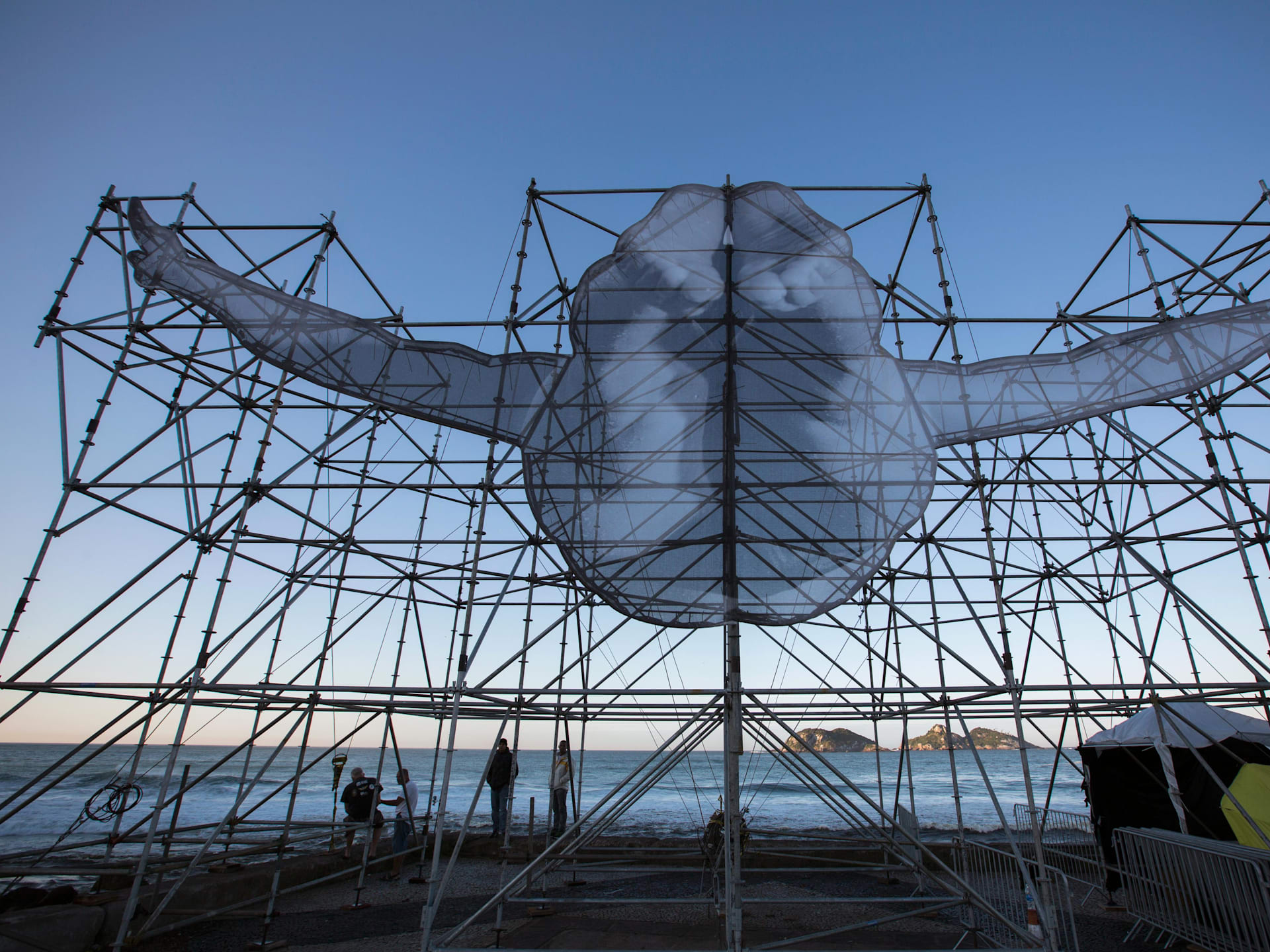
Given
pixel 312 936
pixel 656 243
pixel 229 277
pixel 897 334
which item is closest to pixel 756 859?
pixel 312 936

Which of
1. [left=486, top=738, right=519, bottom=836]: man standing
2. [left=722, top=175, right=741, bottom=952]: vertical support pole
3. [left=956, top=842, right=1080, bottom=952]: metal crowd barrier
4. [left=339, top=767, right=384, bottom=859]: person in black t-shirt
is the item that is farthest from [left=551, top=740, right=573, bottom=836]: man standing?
[left=956, top=842, right=1080, bottom=952]: metal crowd barrier

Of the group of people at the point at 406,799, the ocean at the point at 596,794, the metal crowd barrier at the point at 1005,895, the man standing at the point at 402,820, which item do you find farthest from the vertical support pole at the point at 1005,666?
the man standing at the point at 402,820

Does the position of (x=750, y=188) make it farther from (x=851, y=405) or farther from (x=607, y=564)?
(x=607, y=564)

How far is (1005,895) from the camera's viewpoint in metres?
9.23

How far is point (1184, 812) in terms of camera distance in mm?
9836

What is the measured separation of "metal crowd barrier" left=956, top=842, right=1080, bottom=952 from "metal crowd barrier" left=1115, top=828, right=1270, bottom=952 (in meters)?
0.87

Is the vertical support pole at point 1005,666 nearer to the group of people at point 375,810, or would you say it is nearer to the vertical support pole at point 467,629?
the vertical support pole at point 467,629

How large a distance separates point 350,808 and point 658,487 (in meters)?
8.09

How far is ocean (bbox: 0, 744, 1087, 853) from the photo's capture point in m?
26.2

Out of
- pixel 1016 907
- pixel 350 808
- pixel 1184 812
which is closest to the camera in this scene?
pixel 1016 907

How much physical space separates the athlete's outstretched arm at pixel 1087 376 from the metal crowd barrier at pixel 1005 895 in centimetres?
563

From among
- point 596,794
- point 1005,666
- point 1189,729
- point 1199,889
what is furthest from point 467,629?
point 596,794

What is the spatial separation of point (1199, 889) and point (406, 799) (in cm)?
1104

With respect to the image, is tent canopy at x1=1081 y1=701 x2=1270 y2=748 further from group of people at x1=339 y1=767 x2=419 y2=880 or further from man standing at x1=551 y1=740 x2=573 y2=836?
group of people at x1=339 y1=767 x2=419 y2=880
